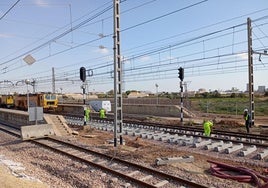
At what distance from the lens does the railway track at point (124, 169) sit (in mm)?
8531

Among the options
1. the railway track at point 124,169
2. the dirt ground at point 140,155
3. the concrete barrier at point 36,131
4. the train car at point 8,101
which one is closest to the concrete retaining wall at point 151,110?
the train car at point 8,101

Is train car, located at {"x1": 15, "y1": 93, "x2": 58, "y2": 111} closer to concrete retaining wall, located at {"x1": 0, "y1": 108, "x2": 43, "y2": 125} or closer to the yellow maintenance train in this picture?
the yellow maintenance train

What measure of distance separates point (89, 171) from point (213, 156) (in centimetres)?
516

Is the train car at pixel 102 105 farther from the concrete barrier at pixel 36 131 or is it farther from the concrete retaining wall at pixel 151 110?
the concrete barrier at pixel 36 131

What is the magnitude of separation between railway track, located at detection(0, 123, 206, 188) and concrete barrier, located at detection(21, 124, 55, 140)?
2.52 metres

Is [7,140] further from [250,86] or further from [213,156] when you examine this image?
[250,86]

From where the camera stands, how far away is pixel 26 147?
49.6 ft

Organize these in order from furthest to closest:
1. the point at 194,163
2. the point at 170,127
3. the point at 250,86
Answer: the point at 250,86, the point at 170,127, the point at 194,163

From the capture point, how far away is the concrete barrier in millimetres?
16927

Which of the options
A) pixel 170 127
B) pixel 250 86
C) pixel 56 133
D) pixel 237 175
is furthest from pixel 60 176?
pixel 250 86

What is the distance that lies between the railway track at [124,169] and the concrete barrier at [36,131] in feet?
8.27

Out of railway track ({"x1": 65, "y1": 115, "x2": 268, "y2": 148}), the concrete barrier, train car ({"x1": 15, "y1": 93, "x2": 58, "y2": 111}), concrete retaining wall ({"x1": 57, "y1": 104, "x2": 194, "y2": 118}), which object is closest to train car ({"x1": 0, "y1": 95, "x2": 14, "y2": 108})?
train car ({"x1": 15, "y1": 93, "x2": 58, "y2": 111})

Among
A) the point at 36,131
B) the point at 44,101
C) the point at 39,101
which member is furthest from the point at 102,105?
the point at 36,131

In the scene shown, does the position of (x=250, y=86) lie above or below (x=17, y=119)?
above
